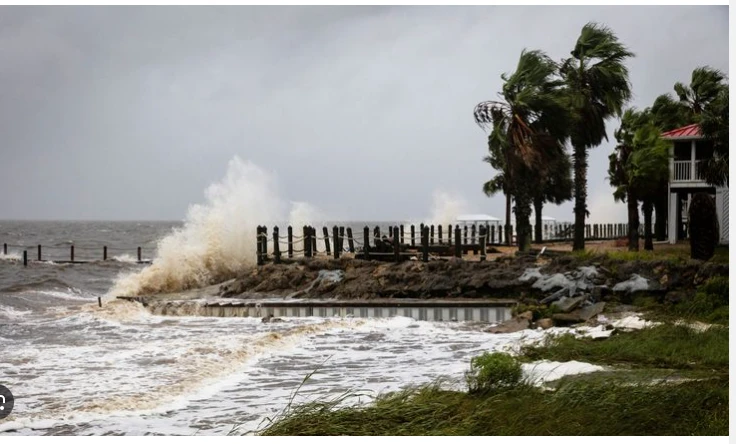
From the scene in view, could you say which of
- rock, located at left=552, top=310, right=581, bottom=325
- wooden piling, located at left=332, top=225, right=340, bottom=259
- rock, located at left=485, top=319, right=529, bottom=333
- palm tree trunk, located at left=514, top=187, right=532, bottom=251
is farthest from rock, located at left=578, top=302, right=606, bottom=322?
A: wooden piling, located at left=332, top=225, right=340, bottom=259

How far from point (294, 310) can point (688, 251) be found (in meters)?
4.01

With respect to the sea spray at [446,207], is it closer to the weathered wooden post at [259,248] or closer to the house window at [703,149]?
the house window at [703,149]

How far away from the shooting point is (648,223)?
8.38 metres

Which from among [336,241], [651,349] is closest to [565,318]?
[651,349]

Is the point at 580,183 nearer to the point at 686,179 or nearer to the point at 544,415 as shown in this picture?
the point at 686,179

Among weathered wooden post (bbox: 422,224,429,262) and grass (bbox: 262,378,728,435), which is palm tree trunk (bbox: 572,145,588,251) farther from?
weathered wooden post (bbox: 422,224,429,262)

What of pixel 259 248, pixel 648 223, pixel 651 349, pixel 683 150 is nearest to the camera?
pixel 651 349

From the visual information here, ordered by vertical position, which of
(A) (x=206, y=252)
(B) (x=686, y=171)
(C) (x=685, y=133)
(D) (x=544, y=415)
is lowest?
(D) (x=544, y=415)

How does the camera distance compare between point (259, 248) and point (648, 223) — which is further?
point (259, 248)

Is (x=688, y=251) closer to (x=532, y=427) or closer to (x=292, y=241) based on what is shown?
(x=532, y=427)

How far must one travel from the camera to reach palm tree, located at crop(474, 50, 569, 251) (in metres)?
7.75

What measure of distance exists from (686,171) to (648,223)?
0.78 m

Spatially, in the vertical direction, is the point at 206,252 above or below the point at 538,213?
below

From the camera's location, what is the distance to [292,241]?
560 inches
